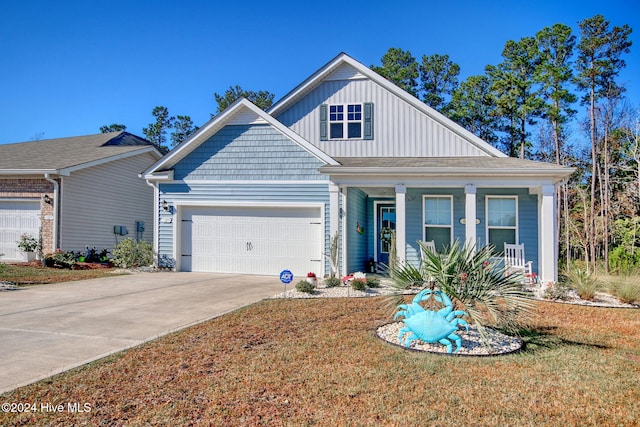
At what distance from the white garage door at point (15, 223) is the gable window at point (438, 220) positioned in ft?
43.7

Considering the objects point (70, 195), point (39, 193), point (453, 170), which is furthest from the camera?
point (70, 195)

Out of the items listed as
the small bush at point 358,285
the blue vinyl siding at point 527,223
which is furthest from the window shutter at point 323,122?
the small bush at point 358,285

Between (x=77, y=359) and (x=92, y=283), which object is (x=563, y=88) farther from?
(x=77, y=359)

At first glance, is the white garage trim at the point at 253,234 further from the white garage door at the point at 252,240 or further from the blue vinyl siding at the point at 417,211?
the blue vinyl siding at the point at 417,211

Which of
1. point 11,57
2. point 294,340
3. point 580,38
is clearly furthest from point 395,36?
point 294,340

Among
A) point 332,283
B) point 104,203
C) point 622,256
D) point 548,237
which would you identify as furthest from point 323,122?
point 622,256

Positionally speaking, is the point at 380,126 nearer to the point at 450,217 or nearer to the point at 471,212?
the point at 450,217

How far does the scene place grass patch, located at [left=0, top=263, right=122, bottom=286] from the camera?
35.6 ft

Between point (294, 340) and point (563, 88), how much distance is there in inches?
961

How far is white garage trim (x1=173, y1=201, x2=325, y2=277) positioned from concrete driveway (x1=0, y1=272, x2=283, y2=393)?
1077 mm

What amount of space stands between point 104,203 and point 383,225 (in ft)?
35.9

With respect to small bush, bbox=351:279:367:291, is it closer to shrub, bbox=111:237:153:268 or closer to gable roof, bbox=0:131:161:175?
shrub, bbox=111:237:153:268

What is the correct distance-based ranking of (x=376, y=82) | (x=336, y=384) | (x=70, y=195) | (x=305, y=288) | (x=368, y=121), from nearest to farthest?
(x=336, y=384) → (x=305, y=288) → (x=368, y=121) → (x=376, y=82) → (x=70, y=195)

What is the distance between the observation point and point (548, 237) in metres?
10.3
